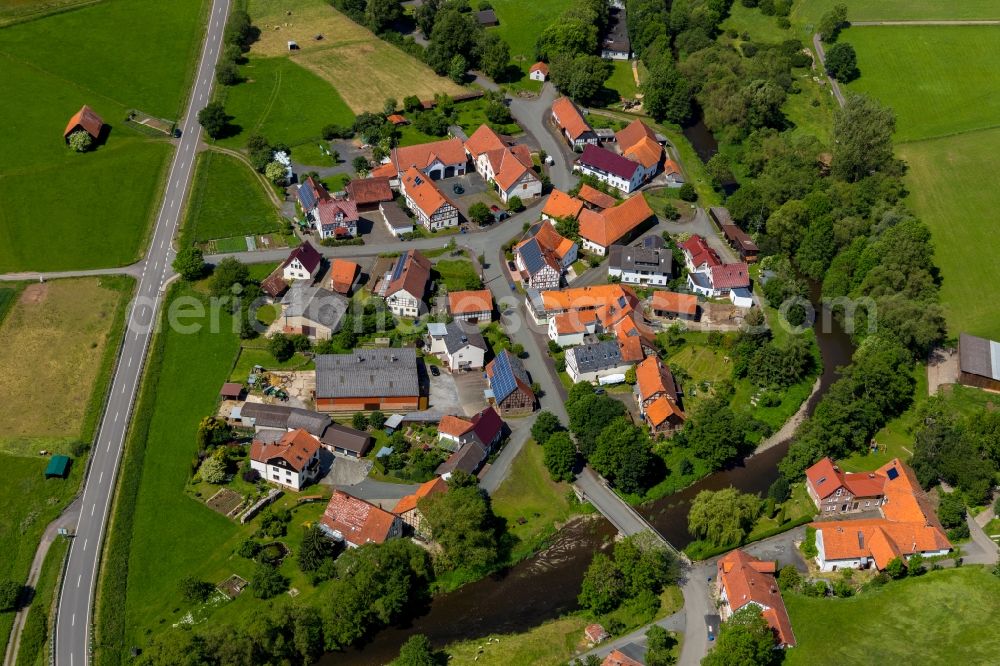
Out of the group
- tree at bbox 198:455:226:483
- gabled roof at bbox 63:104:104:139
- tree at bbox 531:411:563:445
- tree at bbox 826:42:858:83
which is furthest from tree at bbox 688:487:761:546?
gabled roof at bbox 63:104:104:139

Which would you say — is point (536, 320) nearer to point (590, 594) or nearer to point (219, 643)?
point (590, 594)

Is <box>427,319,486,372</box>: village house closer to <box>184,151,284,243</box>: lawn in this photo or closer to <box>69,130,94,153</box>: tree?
<box>184,151,284,243</box>: lawn

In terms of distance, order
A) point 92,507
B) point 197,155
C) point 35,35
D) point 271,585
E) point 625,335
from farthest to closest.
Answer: point 35,35 < point 197,155 < point 625,335 < point 92,507 < point 271,585

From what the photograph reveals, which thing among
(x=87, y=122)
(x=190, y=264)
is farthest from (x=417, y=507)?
(x=87, y=122)

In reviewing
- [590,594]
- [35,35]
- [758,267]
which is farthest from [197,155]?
[590,594]

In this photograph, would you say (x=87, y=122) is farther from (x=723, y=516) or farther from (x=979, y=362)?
(x=979, y=362)

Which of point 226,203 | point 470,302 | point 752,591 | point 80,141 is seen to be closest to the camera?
point 752,591

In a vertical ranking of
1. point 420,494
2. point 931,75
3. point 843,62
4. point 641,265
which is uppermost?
point 931,75
